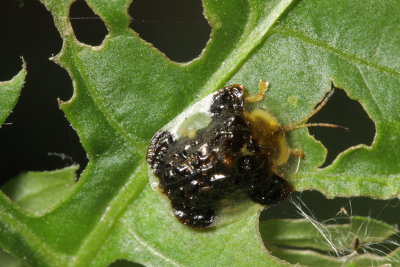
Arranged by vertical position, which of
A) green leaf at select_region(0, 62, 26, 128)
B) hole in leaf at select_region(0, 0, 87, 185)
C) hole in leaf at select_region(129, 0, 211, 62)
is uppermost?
green leaf at select_region(0, 62, 26, 128)

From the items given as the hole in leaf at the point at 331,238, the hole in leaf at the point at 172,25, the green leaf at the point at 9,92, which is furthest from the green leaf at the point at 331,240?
the hole in leaf at the point at 172,25

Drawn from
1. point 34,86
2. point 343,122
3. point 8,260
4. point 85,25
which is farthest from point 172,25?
point 8,260

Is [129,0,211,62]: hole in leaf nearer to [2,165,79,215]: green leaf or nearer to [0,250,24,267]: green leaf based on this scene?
[2,165,79,215]: green leaf

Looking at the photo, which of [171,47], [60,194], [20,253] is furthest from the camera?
[171,47]

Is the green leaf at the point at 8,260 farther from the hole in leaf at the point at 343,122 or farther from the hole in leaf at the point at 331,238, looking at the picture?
the hole in leaf at the point at 343,122

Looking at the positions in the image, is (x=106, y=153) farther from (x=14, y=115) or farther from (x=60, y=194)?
(x=14, y=115)

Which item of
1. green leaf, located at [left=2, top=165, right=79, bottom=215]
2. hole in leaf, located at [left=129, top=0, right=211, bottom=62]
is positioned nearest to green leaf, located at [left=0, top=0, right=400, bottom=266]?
green leaf, located at [left=2, top=165, right=79, bottom=215]

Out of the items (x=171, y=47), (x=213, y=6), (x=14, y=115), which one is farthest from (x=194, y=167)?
(x=14, y=115)
